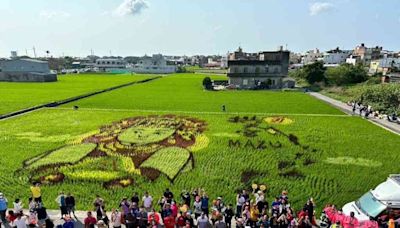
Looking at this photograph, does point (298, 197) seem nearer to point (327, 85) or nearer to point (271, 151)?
point (271, 151)

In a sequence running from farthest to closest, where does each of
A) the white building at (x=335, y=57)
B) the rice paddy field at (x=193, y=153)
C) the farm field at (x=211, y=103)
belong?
1. the white building at (x=335, y=57)
2. the farm field at (x=211, y=103)
3. the rice paddy field at (x=193, y=153)

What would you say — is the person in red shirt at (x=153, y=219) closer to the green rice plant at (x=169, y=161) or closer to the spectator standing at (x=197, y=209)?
the spectator standing at (x=197, y=209)

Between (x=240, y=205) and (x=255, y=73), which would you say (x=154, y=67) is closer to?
(x=255, y=73)

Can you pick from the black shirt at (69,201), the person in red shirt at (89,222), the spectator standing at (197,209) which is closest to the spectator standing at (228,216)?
the spectator standing at (197,209)

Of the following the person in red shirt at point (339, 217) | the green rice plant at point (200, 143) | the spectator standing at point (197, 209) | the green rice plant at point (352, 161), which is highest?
the person in red shirt at point (339, 217)

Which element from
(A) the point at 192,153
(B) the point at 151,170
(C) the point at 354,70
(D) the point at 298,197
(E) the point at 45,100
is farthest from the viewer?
(C) the point at 354,70

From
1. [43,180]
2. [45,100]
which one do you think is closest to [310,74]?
[45,100]

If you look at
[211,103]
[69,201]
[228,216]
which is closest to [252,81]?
[211,103]
